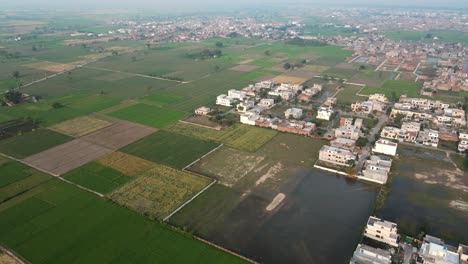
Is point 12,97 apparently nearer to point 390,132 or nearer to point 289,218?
point 289,218

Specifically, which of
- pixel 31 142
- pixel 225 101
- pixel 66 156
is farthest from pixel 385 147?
pixel 31 142

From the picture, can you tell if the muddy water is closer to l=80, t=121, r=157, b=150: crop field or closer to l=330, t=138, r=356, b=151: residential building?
l=330, t=138, r=356, b=151: residential building

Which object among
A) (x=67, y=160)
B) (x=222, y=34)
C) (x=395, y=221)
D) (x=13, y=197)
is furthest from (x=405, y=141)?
(x=222, y=34)

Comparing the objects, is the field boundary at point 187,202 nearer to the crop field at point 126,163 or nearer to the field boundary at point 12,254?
the crop field at point 126,163

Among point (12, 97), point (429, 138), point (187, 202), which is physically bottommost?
point (187, 202)

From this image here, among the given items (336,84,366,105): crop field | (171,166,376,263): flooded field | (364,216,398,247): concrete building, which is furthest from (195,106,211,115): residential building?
(364,216,398,247): concrete building
